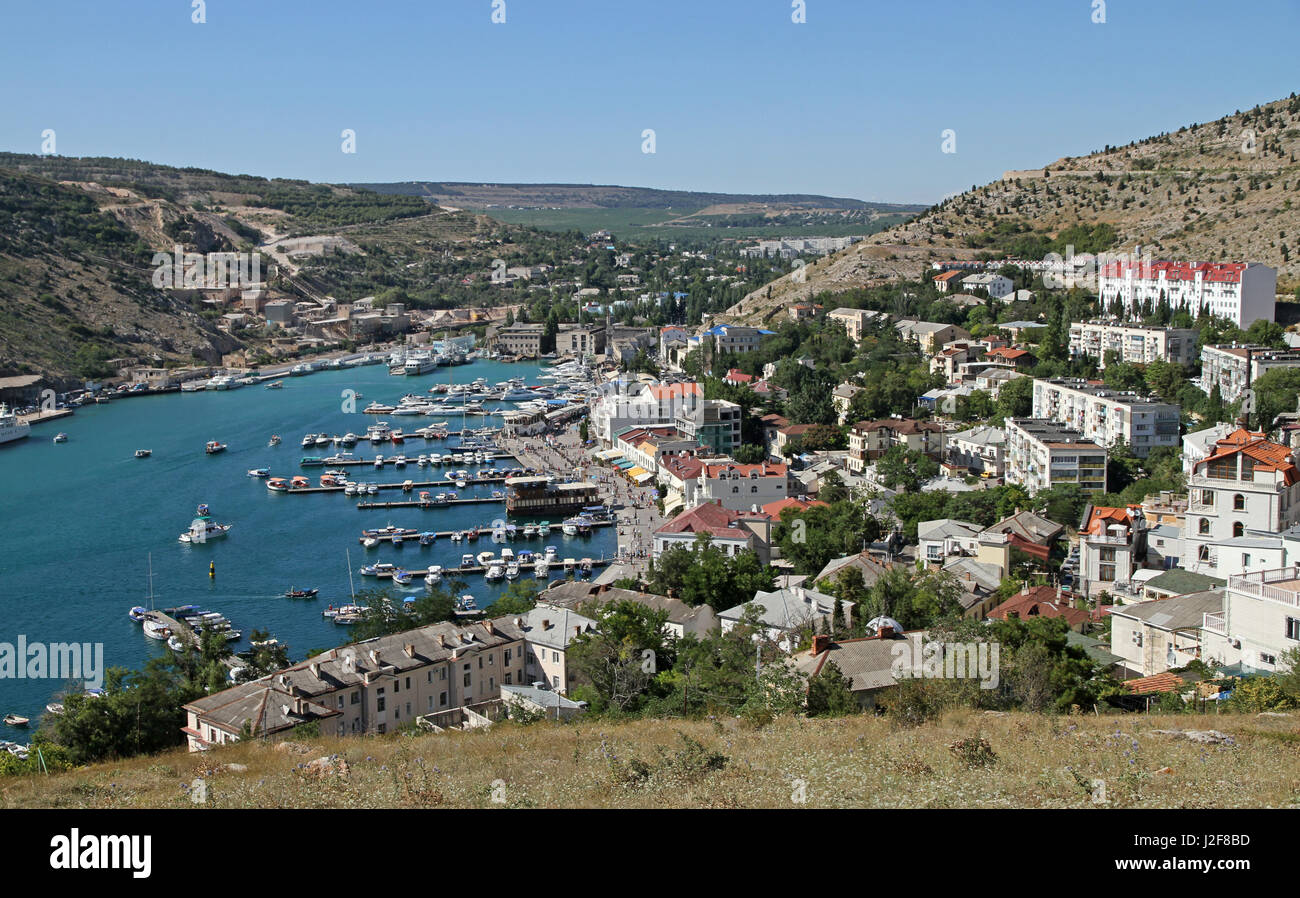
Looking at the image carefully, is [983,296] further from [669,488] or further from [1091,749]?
[1091,749]

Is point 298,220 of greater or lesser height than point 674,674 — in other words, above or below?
above

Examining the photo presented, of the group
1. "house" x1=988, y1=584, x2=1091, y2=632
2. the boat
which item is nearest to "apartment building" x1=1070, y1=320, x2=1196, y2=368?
"house" x1=988, y1=584, x2=1091, y2=632

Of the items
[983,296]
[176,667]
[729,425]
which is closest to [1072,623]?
[176,667]

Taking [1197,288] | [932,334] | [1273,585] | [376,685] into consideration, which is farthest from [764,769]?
[932,334]

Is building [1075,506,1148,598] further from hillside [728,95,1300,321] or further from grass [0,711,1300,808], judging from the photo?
hillside [728,95,1300,321]

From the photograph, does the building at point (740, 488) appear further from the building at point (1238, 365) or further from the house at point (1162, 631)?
the house at point (1162, 631)

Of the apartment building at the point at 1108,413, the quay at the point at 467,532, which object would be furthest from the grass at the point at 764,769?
the quay at the point at 467,532
